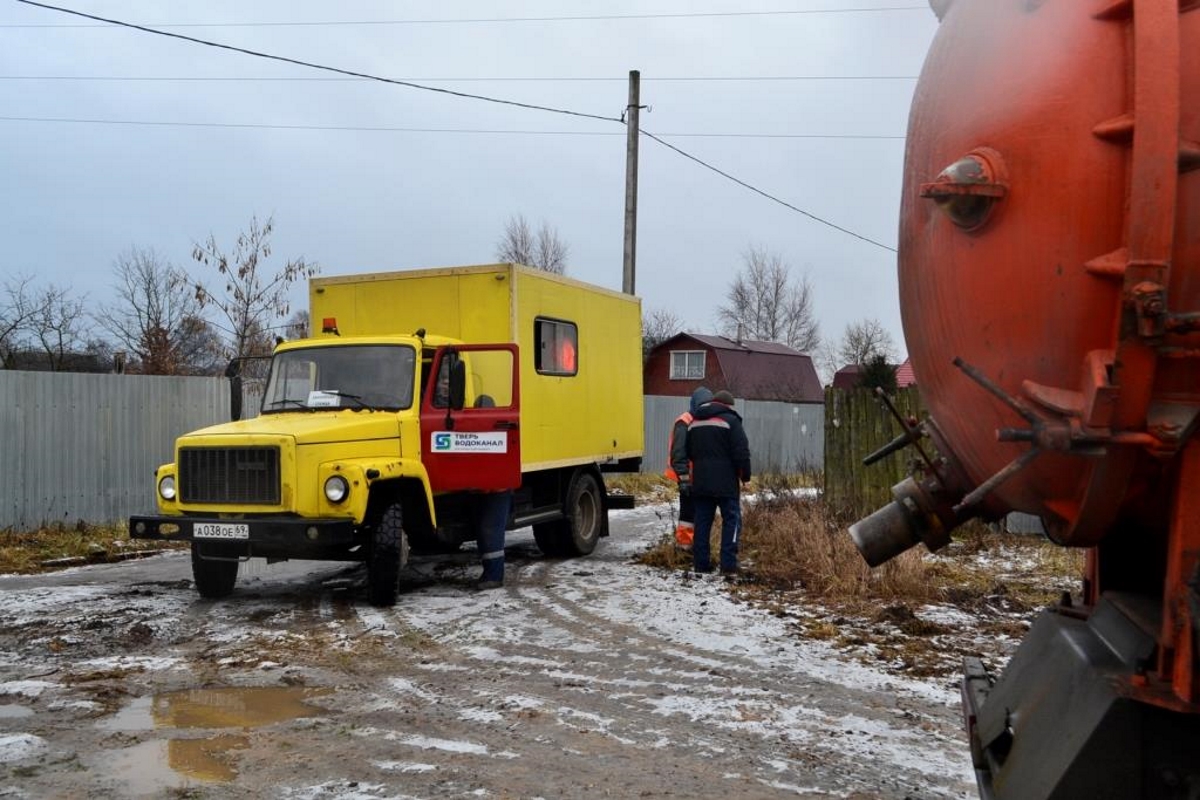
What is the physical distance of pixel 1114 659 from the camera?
2488 millimetres

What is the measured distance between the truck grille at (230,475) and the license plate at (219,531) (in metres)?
0.23

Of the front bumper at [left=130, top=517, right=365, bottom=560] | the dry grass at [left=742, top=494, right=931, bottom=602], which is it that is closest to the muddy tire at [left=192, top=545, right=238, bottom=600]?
the front bumper at [left=130, top=517, right=365, bottom=560]

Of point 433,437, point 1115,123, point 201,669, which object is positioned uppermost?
point 1115,123

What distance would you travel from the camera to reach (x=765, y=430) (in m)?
29.4

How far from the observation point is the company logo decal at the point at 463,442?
900 cm

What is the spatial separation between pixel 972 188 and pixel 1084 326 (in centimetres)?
44

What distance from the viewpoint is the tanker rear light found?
2391 millimetres

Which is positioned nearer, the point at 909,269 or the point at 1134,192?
the point at 1134,192

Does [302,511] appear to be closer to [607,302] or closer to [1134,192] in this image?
[607,302]

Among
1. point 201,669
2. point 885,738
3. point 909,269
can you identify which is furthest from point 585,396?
point 909,269

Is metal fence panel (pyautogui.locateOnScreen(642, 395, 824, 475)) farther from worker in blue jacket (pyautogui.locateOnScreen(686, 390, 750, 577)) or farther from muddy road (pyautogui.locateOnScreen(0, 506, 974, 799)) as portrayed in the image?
muddy road (pyautogui.locateOnScreen(0, 506, 974, 799))

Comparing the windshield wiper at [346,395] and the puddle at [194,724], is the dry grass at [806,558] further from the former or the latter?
the puddle at [194,724]

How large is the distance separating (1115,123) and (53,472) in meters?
14.1

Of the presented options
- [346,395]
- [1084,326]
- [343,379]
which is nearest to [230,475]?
[346,395]
